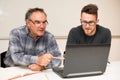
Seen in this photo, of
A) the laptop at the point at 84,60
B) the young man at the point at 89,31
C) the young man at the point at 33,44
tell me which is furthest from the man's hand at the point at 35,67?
the young man at the point at 89,31

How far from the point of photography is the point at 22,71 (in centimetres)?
171

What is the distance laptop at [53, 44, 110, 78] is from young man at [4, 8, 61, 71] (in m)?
0.26

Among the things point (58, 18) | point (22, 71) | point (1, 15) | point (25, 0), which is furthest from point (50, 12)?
point (22, 71)

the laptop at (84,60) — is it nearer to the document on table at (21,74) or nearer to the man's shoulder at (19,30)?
the document on table at (21,74)

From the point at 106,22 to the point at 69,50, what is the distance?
2355 millimetres

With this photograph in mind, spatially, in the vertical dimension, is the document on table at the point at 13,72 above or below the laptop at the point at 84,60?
below

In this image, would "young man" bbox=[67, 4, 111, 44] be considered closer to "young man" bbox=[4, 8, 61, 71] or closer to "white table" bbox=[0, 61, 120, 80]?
"young man" bbox=[4, 8, 61, 71]

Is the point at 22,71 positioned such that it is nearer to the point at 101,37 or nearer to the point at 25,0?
the point at 101,37

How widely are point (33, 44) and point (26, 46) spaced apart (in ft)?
0.24

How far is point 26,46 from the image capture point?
2033 millimetres

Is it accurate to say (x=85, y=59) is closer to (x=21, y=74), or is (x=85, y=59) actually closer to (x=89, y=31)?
(x=21, y=74)

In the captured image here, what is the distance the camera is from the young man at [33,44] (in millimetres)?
1795

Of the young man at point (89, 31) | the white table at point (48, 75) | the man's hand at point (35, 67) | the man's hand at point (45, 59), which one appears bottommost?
the white table at point (48, 75)

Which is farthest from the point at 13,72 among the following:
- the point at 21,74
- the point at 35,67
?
the point at 35,67
